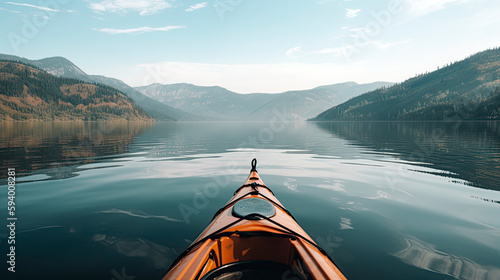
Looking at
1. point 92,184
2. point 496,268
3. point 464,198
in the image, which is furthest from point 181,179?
point 464,198

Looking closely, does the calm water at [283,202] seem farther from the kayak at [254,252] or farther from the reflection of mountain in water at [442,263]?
the kayak at [254,252]

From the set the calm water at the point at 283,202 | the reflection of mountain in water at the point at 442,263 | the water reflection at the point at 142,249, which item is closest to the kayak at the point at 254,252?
the water reflection at the point at 142,249

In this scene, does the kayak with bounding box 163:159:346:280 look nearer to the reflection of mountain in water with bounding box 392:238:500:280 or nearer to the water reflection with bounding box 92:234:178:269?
the water reflection with bounding box 92:234:178:269

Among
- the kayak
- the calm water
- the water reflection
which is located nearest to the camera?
the kayak

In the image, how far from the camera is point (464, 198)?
12.3 meters

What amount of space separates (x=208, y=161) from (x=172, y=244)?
1576 cm

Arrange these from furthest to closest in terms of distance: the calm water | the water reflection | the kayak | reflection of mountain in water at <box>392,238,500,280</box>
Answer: the water reflection < the calm water < reflection of mountain in water at <box>392,238,500,280</box> < the kayak

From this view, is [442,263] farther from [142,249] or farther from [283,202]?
[142,249]

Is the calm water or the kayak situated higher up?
the kayak

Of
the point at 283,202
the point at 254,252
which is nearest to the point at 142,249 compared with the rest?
the point at 254,252

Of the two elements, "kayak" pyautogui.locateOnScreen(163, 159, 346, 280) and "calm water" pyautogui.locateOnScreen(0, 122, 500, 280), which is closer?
"kayak" pyautogui.locateOnScreen(163, 159, 346, 280)

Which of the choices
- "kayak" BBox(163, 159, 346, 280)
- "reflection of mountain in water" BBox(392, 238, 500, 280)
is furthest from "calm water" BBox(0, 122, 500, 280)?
"kayak" BBox(163, 159, 346, 280)

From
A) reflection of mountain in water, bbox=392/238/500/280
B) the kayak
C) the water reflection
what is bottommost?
reflection of mountain in water, bbox=392/238/500/280

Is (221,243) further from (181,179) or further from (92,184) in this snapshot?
(92,184)
